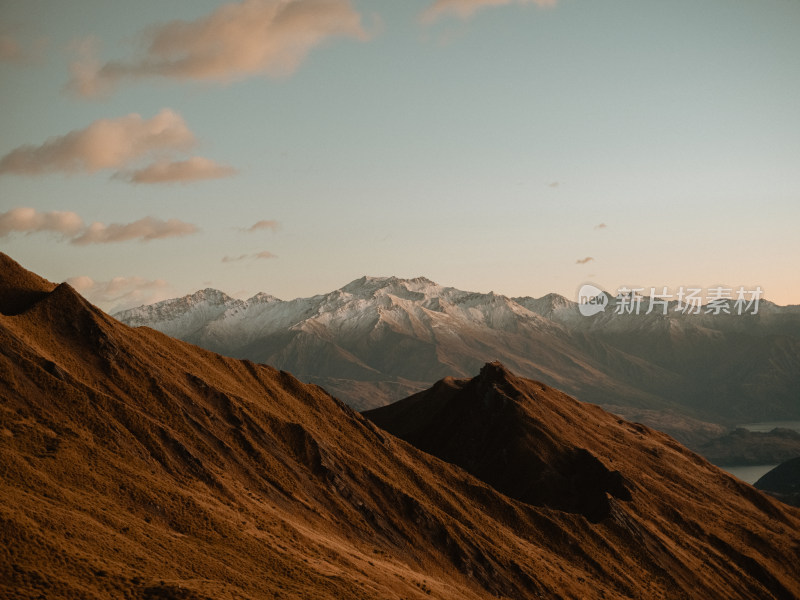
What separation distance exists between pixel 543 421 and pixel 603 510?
104 feet

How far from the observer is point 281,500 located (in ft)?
346

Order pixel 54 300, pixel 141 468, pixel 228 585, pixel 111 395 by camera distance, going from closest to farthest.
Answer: pixel 228 585 → pixel 141 468 → pixel 111 395 → pixel 54 300

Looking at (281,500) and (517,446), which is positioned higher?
(517,446)

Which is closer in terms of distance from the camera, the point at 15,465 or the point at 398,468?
the point at 15,465

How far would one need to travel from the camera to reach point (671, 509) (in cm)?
16775

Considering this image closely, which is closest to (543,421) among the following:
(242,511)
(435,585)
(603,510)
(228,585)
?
(603,510)

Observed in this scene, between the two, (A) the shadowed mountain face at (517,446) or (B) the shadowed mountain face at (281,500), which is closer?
(B) the shadowed mountain face at (281,500)

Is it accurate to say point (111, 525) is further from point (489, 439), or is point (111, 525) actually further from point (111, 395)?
point (489, 439)

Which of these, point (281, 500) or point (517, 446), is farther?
point (517, 446)

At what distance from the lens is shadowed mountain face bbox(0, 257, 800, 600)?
68.8 m

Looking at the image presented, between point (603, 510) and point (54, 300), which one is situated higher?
point (54, 300)

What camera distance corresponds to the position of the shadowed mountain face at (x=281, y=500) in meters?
68.8

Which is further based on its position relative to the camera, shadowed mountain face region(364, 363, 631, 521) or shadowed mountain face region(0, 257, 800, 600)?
shadowed mountain face region(364, 363, 631, 521)

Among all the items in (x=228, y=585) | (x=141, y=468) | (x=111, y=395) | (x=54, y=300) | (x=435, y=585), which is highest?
(x=54, y=300)
